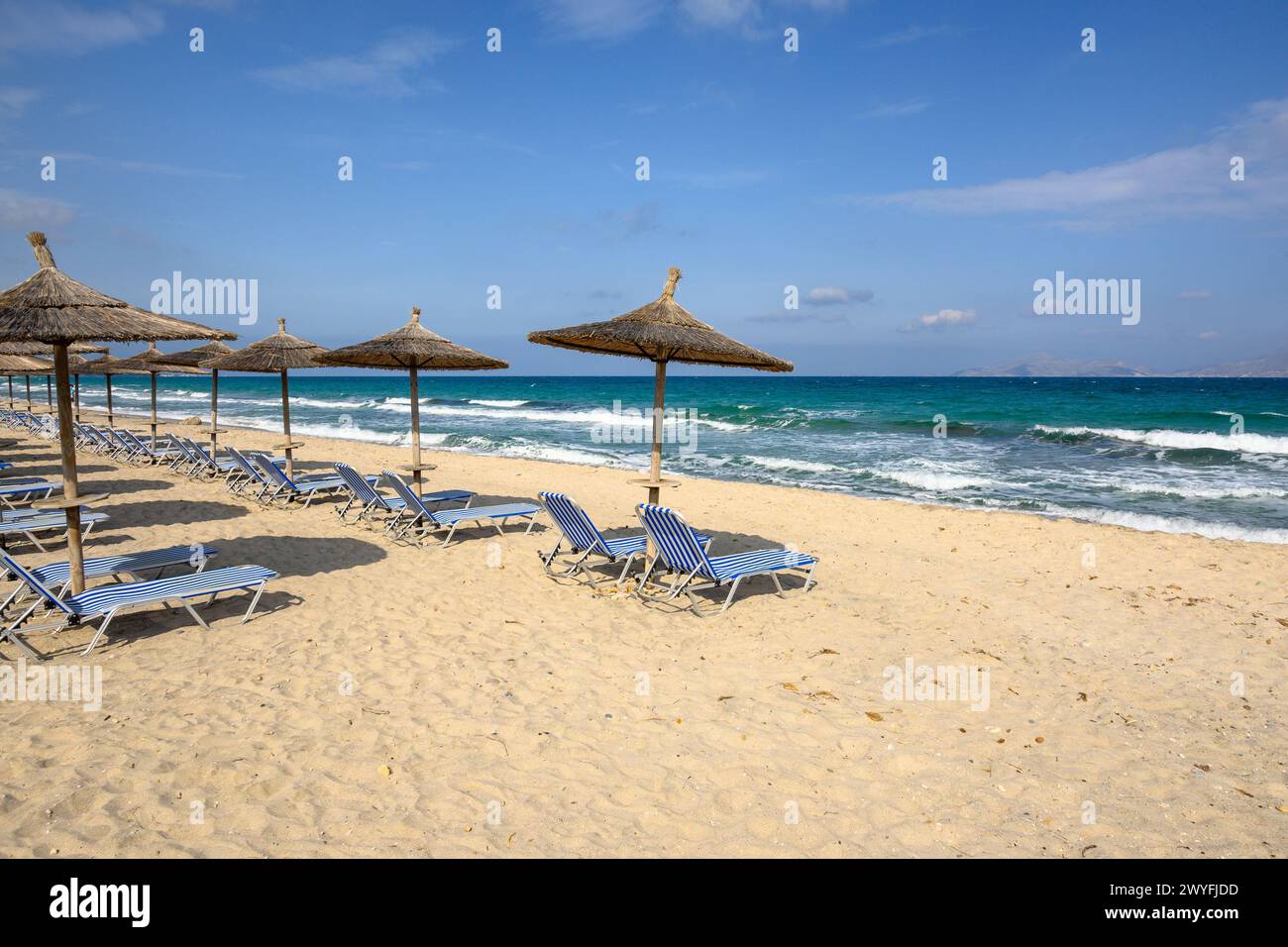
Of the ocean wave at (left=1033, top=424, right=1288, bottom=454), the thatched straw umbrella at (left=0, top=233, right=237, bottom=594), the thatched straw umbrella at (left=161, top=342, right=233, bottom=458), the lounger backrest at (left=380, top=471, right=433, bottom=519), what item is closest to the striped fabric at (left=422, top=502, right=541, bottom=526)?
the lounger backrest at (left=380, top=471, right=433, bottom=519)

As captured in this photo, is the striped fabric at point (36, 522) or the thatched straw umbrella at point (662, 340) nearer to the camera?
the thatched straw umbrella at point (662, 340)

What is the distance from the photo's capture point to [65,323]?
5242 millimetres

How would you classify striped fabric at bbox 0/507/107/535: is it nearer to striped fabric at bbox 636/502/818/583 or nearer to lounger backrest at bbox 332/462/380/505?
lounger backrest at bbox 332/462/380/505

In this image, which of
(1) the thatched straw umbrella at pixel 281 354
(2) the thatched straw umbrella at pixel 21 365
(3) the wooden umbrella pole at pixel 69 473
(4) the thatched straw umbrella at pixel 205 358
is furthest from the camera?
(2) the thatched straw umbrella at pixel 21 365

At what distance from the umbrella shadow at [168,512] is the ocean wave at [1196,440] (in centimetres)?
2412

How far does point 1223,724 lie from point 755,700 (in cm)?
292

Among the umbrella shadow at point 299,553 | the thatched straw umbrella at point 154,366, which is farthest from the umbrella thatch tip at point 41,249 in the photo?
the thatched straw umbrella at point 154,366

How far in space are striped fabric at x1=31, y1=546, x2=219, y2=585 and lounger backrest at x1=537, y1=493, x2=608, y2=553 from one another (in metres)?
3.27

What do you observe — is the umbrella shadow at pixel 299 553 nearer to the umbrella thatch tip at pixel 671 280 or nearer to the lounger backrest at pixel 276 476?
the lounger backrest at pixel 276 476

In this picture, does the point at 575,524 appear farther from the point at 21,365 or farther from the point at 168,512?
the point at 21,365

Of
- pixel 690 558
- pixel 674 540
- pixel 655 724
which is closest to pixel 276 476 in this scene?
pixel 674 540

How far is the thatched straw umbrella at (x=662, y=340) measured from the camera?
608 cm
